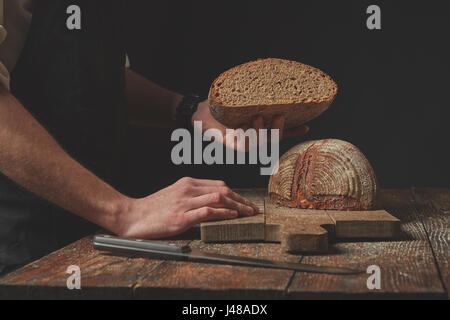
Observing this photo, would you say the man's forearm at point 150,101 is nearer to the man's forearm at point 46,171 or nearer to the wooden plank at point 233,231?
the man's forearm at point 46,171

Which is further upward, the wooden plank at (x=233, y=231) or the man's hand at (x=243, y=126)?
the man's hand at (x=243, y=126)

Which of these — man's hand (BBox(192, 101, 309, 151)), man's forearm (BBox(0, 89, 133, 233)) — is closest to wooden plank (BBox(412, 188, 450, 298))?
man's hand (BBox(192, 101, 309, 151))

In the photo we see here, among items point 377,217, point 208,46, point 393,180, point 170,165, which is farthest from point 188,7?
point 377,217

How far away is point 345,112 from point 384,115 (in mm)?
207

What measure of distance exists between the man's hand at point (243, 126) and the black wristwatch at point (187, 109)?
0.8 inches

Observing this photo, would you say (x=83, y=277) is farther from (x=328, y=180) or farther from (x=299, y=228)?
(x=328, y=180)

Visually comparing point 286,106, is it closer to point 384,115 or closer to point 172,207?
point 172,207

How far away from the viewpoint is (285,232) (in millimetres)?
1209

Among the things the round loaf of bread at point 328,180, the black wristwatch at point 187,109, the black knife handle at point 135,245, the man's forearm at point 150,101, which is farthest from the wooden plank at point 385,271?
the man's forearm at point 150,101

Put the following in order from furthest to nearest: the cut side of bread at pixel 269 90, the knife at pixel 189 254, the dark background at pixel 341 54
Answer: the dark background at pixel 341 54 < the cut side of bread at pixel 269 90 < the knife at pixel 189 254

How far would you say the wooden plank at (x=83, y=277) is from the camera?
0.98 metres

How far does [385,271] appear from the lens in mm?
1052

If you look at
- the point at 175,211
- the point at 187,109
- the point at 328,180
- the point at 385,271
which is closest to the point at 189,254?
the point at 175,211

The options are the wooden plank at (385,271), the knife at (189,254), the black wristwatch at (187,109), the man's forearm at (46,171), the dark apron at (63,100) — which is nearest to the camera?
the wooden plank at (385,271)
